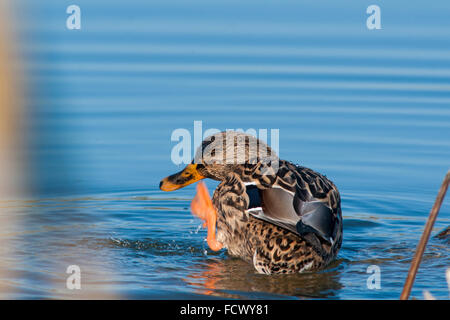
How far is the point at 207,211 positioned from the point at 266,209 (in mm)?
958

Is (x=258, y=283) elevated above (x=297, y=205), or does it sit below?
below

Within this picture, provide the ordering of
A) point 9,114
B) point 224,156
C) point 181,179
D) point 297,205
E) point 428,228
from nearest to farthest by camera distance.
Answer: point 9,114
point 428,228
point 297,205
point 224,156
point 181,179

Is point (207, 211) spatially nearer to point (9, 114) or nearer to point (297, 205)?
point (297, 205)

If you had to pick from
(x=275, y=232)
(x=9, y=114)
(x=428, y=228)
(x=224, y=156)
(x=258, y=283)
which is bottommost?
(x=258, y=283)

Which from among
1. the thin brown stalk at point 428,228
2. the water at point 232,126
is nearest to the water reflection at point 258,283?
the water at point 232,126

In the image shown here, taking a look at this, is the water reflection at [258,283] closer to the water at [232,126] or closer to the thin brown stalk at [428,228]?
the water at [232,126]

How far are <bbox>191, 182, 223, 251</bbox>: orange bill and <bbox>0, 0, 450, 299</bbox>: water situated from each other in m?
0.18

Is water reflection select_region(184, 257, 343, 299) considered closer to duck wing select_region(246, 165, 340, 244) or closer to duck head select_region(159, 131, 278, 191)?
duck wing select_region(246, 165, 340, 244)

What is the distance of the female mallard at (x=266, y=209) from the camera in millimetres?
5232

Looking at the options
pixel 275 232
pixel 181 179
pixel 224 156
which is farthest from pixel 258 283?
pixel 181 179

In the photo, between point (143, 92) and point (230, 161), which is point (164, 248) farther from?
point (143, 92)

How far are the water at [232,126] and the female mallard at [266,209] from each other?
175 mm

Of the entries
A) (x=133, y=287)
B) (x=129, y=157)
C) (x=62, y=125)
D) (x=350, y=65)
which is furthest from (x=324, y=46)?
(x=62, y=125)

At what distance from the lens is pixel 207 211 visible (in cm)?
611
